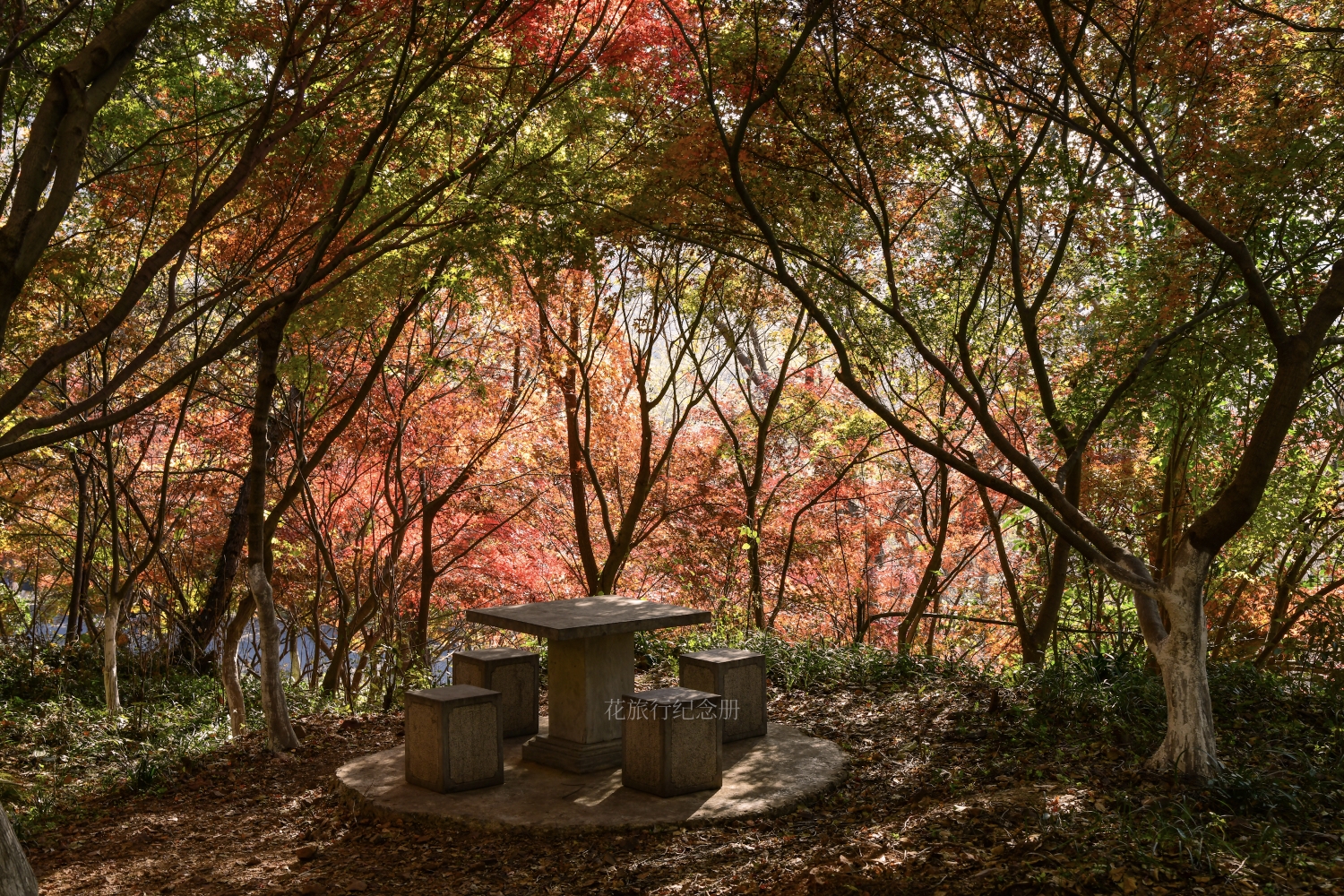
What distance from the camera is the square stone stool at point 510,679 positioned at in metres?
6.84

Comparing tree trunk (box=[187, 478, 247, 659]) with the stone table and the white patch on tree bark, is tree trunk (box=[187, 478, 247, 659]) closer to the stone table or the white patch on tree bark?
the white patch on tree bark

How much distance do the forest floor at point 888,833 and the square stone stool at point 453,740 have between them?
42 cm

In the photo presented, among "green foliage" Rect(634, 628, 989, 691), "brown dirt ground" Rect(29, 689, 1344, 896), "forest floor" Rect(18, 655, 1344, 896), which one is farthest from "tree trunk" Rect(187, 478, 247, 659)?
"green foliage" Rect(634, 628, 989, 691)

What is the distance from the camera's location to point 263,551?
6852 mm

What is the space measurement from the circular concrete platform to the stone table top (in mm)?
893

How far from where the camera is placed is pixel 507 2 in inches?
217

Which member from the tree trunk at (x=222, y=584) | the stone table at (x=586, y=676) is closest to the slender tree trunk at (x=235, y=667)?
the stone table at (x=586, y=676)

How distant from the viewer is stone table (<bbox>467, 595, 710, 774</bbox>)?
237 inches

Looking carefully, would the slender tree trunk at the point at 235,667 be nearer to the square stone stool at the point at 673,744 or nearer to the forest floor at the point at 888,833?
the forest floor at the point at 888,833

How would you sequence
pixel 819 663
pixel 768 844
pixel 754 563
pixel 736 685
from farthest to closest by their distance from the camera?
pixel 754 563
pixel 819 663
pixel 736 685
pixel 768 844

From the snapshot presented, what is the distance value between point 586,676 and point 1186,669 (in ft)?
11.3

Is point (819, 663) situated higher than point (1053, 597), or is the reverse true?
point (1053, 597)

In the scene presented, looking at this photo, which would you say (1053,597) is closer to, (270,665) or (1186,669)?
(1186,669)

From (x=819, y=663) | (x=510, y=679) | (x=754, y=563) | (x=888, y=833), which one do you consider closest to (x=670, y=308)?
(x=754, y=563)
